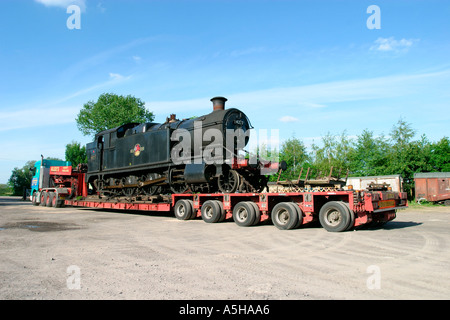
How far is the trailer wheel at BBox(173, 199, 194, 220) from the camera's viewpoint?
13.4 meters

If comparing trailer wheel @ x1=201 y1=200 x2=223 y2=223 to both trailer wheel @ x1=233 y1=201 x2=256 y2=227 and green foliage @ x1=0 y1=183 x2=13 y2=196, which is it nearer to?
trailer wheel @ x1=233 y1=201 x2=256 y2=227

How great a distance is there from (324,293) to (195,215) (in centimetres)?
969

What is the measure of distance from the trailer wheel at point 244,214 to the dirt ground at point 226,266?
164cm

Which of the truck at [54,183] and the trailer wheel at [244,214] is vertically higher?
the truck at [54,183]

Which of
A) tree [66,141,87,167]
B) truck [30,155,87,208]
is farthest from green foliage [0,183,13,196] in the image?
truck [30,155,87,208]

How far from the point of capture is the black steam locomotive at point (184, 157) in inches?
497

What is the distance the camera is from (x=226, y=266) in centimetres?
563

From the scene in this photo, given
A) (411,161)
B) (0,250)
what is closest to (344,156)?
(411,161)

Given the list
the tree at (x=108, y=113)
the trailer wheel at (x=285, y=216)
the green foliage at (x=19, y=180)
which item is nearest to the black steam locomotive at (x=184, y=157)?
the trailer wheel at (x=285, y=216)

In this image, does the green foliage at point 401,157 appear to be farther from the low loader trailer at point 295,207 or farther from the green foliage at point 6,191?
the green foliage at point 6,191

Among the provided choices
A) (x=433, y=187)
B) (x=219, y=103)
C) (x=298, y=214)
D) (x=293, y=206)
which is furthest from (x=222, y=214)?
(x=433, y=187)

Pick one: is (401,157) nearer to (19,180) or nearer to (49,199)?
(49,199)
